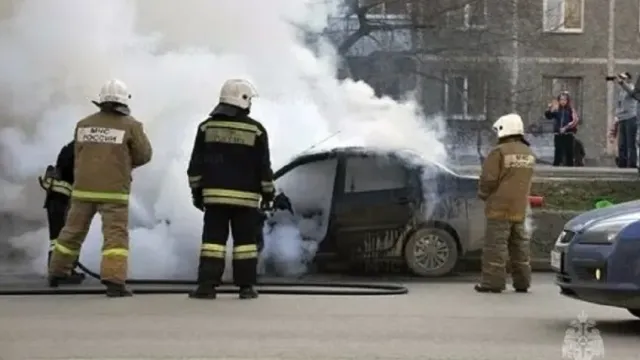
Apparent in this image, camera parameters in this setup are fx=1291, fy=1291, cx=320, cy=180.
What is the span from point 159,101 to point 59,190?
75.4 inches

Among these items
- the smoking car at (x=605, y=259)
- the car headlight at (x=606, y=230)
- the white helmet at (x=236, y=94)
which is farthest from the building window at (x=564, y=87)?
the car headlight at (x=606, y=230)

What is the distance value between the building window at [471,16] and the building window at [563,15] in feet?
17.2

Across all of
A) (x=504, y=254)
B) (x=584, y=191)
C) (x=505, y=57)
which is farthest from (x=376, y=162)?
(x=505, y=57)

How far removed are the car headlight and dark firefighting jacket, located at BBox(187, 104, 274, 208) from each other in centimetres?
291

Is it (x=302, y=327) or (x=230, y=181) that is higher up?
(x=230, y=181)

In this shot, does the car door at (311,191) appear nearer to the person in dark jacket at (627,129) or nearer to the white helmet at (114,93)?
the white helmet at (114,93)

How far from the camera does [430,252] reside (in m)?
13.6

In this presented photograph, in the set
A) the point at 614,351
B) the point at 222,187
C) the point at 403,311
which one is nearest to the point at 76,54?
the point at 222,187

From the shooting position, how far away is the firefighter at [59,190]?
40.3 ft

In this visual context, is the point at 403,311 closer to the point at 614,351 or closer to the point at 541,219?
the point at 614,351

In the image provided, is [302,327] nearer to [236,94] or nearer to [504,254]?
[236,94]

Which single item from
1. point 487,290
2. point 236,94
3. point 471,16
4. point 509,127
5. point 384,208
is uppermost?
point 471,16

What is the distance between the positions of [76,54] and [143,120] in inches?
41.3

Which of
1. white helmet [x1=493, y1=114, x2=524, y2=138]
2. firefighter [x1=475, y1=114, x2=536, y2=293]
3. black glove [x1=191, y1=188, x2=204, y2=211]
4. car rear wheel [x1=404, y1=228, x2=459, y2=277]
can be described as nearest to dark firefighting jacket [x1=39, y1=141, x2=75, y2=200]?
black glove [x1=191, y1=188, x2=204, y2=211]
